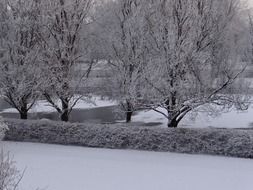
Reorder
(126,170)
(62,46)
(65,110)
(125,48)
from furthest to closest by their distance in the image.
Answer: (125,48)
(65,110)
(62,46)
(126,170)

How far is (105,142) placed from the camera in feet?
47.4

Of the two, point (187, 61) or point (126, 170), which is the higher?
point (187, 61)

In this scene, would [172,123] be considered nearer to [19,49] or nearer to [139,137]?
[139,137]

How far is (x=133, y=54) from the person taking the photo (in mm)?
17656

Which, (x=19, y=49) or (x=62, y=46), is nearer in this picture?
(x=62, y=46)

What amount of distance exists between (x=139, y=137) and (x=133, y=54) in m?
4.89

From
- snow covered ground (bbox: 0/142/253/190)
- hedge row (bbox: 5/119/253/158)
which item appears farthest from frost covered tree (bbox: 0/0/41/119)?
snow covered ground (bbox: 0/142/253/190)

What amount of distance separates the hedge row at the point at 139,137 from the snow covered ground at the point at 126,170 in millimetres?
431

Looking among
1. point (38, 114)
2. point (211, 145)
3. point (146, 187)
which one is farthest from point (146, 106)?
point (38, 114)

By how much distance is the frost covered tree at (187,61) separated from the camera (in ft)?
48.1

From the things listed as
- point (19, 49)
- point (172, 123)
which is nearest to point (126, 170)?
point (172, 123)

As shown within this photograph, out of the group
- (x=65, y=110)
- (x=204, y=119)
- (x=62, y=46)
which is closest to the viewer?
(x=62, y=46)

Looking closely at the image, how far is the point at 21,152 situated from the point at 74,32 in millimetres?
5812

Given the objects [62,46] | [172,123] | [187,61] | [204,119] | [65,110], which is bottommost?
[172,123]
